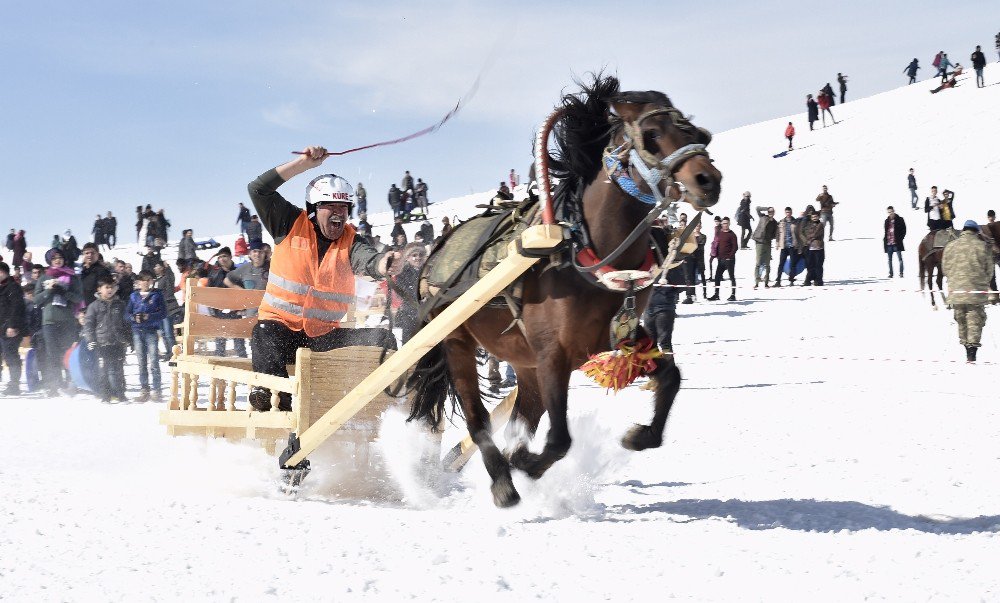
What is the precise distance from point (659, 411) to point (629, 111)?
1461 millimetres

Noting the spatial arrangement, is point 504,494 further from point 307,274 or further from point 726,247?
point 726,247

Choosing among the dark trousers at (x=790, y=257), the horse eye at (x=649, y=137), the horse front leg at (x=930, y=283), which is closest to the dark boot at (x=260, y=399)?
the horse eye at (x=649, y=137)

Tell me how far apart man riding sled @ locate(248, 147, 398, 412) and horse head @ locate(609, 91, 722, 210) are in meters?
1.89

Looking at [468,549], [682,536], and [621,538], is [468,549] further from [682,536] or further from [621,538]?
[682,536]

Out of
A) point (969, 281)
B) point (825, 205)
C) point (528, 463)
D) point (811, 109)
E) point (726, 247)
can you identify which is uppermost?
point (811, 109)

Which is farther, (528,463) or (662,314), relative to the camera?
(662,314)

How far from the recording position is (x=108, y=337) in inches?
517

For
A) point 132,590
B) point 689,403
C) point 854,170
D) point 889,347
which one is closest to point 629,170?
point 132,590

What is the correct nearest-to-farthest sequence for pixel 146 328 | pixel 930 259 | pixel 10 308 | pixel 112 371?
pixel 112 371 → pixel 146 328 → pixel 10 308 → pixel 930 259

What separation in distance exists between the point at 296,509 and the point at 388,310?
198 cm

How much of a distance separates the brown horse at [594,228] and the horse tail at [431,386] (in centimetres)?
85

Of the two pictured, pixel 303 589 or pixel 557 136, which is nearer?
pixel 303 589

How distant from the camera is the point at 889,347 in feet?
47.8

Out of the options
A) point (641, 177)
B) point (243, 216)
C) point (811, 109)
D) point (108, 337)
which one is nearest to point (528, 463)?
point (641, 177)
